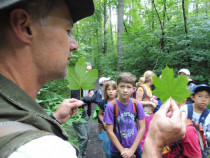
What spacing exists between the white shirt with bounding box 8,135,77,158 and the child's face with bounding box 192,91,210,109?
291 centimetres

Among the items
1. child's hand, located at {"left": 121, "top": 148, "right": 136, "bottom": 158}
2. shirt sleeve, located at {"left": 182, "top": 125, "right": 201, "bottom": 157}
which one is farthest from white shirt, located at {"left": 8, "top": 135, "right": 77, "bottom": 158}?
child's hand, located at {"left": 121, "top": 148, "right": 136, "bottom": 158}

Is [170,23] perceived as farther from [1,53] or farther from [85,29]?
[85,29]

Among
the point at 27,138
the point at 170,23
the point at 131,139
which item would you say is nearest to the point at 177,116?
the point at 27,138

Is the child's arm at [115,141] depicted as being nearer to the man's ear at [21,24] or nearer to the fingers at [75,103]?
the fingers at [75,103]

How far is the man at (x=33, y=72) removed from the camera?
462 mm

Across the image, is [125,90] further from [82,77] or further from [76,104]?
[82,77]

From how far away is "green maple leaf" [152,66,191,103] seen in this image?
1112 millimetres

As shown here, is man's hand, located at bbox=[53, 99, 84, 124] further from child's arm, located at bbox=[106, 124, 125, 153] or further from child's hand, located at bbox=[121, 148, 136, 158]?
child's hand, located at bbox=[121, 148, 136, 158]

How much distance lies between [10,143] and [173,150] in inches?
90.9

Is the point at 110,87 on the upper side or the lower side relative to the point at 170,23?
lower

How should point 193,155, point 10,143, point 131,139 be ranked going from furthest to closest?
point 131,139, point 193,155, point 10,143

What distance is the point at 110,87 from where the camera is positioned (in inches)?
146

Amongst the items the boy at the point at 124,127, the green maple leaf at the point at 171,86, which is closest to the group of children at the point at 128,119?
the boy at the point at 124,127

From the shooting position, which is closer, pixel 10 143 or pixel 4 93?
pixel 10 143
